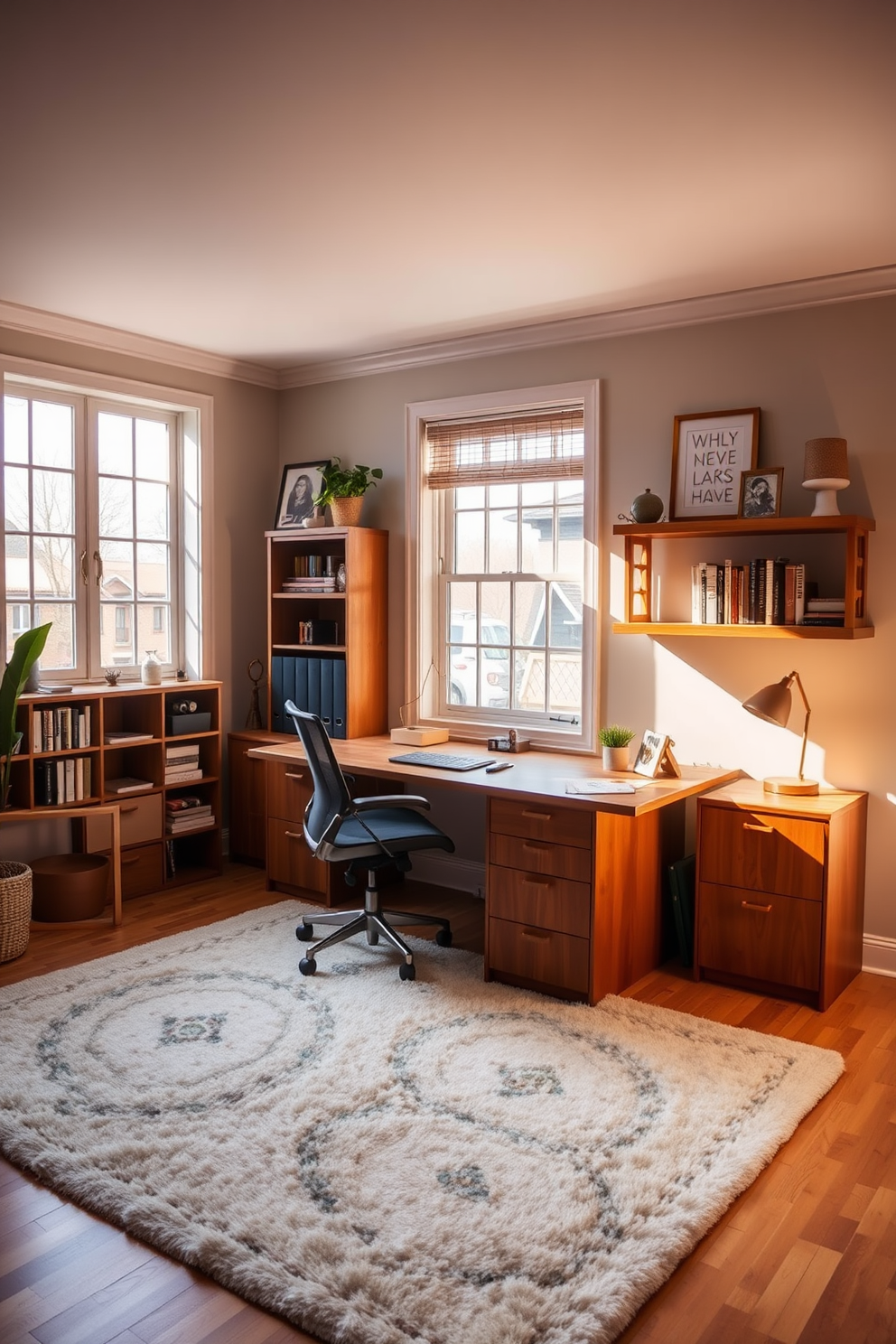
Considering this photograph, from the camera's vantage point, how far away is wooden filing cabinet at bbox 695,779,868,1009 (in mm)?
3350

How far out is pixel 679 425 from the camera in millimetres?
4020

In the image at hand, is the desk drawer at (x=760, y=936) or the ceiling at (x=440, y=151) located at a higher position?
the ceiling at (x=440, y=151)

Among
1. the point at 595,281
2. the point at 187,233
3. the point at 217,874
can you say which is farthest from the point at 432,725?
the point at 187,233

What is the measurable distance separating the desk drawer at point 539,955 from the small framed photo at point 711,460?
1719mm

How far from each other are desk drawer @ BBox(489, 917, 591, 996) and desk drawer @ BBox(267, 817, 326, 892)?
1110 millimetres

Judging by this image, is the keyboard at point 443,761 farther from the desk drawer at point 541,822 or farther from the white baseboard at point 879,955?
the white baseboard at point 879,955

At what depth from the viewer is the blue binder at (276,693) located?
5.09m

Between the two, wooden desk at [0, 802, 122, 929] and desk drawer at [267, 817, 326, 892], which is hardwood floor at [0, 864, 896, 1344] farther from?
desk drawer at [267, 817, 326, 892]

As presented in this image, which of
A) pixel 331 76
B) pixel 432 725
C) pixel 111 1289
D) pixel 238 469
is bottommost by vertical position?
pixel 111 1289

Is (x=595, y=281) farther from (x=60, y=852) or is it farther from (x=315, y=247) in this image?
(x=60, y=852)

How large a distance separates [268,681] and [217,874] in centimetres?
103

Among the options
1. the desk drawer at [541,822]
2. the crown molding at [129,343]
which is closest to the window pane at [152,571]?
the crown molding at [129,343]

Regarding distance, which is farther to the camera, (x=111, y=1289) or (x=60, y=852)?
(x=60, y=852)

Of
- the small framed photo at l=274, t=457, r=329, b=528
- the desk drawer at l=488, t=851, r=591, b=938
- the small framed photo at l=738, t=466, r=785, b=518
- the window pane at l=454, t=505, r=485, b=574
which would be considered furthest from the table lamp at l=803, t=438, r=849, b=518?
the small framed photo at l=274, t=457, r=329, b=528
